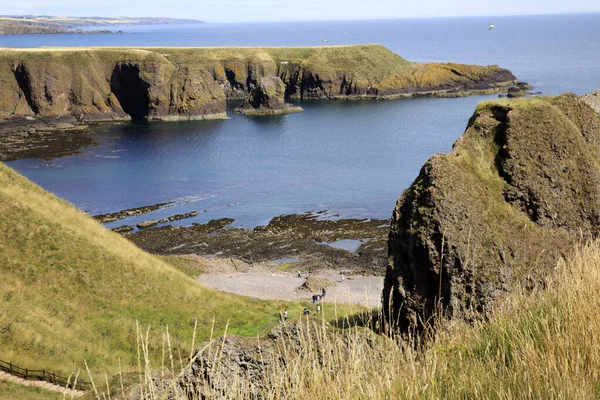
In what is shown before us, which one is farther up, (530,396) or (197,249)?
(530,396)

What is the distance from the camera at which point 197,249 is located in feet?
205

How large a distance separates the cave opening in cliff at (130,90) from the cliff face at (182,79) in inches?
9.4

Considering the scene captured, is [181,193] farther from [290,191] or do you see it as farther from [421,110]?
[421,110]

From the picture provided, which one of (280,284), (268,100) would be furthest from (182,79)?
(280,284)

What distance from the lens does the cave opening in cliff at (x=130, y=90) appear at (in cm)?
14800

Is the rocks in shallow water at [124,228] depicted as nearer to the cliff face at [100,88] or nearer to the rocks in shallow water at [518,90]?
the cliff face at [100,88]

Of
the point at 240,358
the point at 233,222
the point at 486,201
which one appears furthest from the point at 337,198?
the point at 240,358

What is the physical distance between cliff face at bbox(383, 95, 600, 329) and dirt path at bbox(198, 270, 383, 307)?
23.9 metres

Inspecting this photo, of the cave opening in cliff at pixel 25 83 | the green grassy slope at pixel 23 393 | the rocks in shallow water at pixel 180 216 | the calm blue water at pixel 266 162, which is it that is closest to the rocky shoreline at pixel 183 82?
the cave opening in cliff at pixel 25 83

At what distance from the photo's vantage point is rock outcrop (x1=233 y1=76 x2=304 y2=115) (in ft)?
500

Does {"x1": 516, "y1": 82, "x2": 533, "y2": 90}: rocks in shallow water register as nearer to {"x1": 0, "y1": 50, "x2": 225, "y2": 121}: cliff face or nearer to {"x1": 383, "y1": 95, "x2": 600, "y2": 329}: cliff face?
{"x1": 0, "y1": 50, "x2": 225, "y2": 121}: cliff face

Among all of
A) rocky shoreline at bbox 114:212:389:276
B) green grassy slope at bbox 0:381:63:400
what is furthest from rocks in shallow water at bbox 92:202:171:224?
green grassy slope at bbox 0:381:63:400

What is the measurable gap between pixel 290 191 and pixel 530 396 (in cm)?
8010

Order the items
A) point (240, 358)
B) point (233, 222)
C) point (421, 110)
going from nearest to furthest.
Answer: point (240, 358)
point (233, 222)
point (421, 110)
